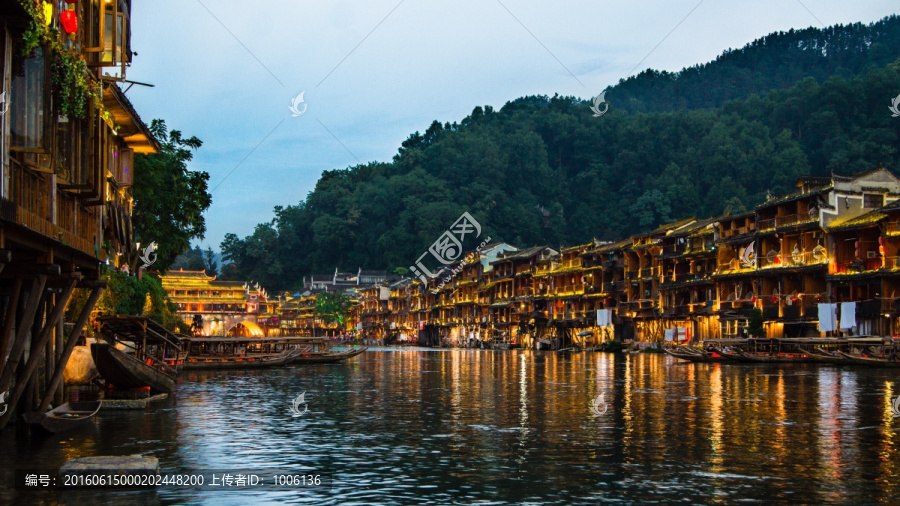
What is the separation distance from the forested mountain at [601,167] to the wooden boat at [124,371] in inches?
4577

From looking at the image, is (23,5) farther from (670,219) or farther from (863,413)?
(670,219)

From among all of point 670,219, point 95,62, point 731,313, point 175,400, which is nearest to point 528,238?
point 670,219

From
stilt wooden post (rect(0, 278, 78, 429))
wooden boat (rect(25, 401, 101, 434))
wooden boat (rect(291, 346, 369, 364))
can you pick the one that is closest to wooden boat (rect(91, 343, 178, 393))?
wooden boat (rect(25, 401, 101, 434))

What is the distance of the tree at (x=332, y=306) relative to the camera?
17138 cm

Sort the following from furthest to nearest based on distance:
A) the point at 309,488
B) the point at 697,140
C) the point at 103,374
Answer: the point at 697,140 → the point at 103,374 → the point at 309,488

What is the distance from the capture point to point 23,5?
1383 cm

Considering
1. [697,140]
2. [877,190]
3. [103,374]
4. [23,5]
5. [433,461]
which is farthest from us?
[697,140]

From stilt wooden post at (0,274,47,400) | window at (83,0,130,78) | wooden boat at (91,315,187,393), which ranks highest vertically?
window at (83,0,130,78)

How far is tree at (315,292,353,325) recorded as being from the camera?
562ft

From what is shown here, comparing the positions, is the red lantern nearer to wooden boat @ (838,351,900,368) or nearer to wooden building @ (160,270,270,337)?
wooden boat @ (838,351,900,368)

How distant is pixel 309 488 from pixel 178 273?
148747mm

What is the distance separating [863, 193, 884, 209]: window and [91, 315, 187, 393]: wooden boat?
50.1 m

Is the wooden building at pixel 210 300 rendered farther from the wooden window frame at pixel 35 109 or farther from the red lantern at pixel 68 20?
the wooden window frame at pixel 35 109

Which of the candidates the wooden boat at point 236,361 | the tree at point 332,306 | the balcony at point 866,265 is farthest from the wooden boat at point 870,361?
the tree at point 332,306
